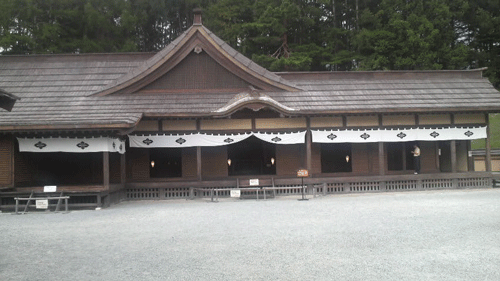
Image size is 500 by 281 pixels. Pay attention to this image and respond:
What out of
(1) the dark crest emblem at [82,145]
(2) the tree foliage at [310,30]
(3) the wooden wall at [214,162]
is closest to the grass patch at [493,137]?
(2) the tree foliage at [310,30]

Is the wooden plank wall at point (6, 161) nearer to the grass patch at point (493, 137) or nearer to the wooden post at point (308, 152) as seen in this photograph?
the wooden post at point (308, 152)

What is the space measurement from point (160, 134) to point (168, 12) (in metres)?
31.4

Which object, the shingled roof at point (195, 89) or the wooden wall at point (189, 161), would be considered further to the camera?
the wooden wall at point (189, 161)

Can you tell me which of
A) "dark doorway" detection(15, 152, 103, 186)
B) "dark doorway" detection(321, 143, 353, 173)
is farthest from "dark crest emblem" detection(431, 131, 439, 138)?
"dark doorway" detection(15, 152, 103, 186)

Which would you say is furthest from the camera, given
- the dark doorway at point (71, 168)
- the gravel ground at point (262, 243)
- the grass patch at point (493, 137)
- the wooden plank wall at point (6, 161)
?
the grass patch at point (493, 137)

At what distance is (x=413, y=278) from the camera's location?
18.9 feet

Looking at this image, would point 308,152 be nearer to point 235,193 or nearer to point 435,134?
point 235,193

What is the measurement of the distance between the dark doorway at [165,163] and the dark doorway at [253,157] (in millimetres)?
2344

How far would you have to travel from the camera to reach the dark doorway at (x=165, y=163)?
707 inches

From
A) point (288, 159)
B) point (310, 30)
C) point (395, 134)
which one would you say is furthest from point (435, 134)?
point (310, 30)

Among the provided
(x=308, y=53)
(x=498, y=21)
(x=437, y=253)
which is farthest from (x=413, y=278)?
(x=498, y=21)

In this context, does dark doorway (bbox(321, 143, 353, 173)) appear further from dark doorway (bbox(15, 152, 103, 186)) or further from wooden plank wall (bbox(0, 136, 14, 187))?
wooden plank wall (bbox(0, 136, 14, 187))

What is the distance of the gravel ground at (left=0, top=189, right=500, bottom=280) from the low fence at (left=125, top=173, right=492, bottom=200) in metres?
2.97

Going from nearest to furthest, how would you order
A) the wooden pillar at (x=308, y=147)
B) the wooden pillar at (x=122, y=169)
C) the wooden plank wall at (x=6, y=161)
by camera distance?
the wooden plank wall at (x=6, y=161) < the wooden pillar at (x=122, y=169) < the wooden pillar at (x=308, y=147)
